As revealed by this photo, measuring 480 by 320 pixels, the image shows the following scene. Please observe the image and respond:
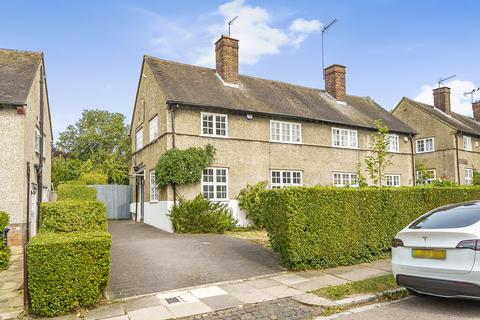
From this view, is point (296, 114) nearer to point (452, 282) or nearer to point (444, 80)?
point (452, 282)

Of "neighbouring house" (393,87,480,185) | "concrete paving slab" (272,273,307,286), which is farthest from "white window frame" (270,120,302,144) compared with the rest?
"neighbouring house" (393,87,480,185)

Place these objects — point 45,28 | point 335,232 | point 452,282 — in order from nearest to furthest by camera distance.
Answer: point 452,282, point 335,232, point 45,28

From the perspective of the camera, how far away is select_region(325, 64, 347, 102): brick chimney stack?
24359 millimetres

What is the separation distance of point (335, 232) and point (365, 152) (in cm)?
1422

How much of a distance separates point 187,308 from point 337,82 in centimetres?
2096

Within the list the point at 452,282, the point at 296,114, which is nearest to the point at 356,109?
the point at 296,114

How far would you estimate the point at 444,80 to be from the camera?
3219 centimetres

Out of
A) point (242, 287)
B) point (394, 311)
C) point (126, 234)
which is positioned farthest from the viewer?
point (126, 234)

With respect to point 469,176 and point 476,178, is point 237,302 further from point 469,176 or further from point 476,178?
point 469,176

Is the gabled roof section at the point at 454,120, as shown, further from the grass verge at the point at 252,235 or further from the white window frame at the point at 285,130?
the grass verge at the point at 252,235

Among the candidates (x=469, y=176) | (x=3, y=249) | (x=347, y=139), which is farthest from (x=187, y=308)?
(x=469, y=176)

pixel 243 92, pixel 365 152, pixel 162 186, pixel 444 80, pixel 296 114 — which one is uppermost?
pixel 444 80

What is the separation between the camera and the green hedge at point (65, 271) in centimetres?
582

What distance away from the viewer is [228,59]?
1997cm
